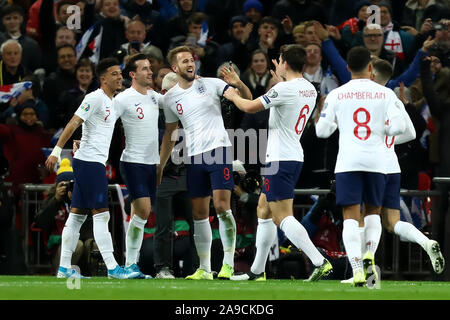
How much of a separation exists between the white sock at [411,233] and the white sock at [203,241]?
92.5 inches

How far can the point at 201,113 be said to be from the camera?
13984 millimetres

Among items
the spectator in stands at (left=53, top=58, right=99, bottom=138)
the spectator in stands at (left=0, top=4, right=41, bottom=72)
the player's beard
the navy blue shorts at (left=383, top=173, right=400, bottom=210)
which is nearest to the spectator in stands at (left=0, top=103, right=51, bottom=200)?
the spectator in stands at (left=53, top=58, right=99, bottom=138)

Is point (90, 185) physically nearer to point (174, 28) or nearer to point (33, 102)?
point (33, 102)

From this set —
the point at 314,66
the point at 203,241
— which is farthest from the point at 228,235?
the point at 314,66

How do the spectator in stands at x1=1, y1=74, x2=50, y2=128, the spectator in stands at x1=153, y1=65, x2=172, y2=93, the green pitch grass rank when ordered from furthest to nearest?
the spectator in stands at x1=1, y1=74, x2=50, y2=128
the spectator in stands at x1=153, y1=65, x2=172, y2=93
the green pitch grass

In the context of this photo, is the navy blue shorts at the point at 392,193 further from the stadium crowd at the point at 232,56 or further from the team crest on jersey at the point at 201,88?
the team crest on jersey at the point at 201,88

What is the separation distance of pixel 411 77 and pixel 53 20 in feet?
20.6

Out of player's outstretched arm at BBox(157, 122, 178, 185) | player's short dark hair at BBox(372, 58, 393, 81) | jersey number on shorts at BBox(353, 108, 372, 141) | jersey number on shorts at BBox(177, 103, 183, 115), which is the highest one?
player's short dark hair at BBox(372, 58, 393, 81)

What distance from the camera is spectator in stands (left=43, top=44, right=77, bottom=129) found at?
18016 mm

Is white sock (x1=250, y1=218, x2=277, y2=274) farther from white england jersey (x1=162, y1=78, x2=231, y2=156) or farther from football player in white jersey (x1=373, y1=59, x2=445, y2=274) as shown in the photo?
football player in white jersey (x1=373, y1=59, x2=445, y2=274)

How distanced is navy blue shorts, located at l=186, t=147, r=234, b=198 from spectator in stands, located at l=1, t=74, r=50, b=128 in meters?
4.02

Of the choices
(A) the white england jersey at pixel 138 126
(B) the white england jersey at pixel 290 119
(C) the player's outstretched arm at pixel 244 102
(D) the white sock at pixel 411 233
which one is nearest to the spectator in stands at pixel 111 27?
(A) the white england jersey at pixel 138 126

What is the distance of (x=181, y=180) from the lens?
1514cm

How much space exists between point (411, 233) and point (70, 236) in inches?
159
